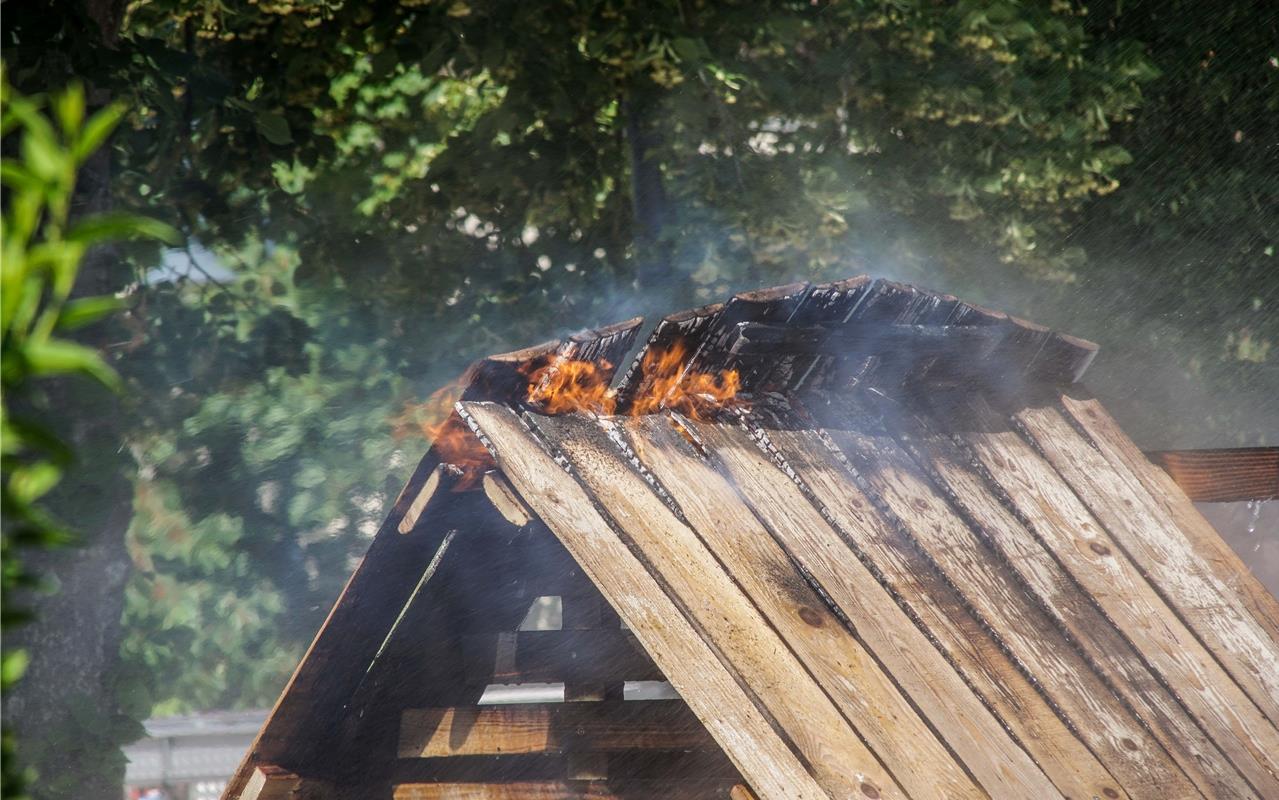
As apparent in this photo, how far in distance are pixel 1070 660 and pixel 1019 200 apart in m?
6.65

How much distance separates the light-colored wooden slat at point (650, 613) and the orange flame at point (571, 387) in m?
0.16

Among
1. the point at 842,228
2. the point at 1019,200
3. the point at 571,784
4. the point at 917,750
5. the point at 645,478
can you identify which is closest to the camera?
the point at 917,750

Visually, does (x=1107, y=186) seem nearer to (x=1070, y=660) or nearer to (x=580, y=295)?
(x=580, y=295)

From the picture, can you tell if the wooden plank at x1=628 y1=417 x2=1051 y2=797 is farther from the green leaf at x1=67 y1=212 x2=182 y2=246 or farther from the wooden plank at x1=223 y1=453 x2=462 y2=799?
the green leaf at x1=67 y1=212 x2=182 y2=246

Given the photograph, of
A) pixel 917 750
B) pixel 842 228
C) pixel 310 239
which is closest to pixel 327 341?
pixel 310 239

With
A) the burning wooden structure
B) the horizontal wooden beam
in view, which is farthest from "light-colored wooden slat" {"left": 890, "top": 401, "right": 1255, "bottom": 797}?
the horizontal wooden beam

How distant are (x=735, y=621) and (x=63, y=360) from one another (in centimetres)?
237

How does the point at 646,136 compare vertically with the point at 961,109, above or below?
above

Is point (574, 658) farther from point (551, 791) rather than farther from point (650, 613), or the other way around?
point (650, 613)

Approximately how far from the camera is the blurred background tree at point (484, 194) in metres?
7.63

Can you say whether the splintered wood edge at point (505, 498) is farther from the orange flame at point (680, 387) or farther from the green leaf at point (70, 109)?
the green leaf at point (70, 109)

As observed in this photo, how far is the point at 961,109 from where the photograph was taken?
28.5ft

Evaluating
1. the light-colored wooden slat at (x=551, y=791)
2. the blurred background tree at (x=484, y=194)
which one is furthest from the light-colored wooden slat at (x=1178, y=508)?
the blurred background tree at (x=484, y=194)

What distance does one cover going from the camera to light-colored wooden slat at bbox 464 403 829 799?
270 centimetres
